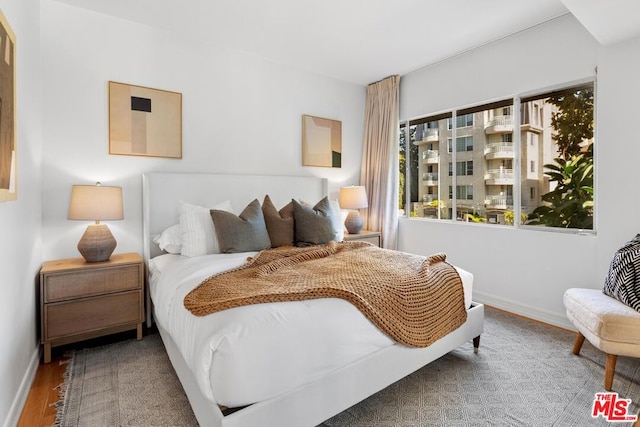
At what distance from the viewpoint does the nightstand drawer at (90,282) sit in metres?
2.27

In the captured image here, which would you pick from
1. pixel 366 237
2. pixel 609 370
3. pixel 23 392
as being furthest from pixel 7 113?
pixel 609 370

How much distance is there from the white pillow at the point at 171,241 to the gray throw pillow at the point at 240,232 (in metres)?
0.34

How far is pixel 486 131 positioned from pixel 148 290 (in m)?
3.65

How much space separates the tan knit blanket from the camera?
62.9 inches

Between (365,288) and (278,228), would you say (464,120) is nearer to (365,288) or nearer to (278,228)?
(278,228)

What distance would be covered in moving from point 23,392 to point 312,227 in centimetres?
220

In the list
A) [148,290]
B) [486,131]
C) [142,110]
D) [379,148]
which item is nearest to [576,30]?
[486,131]

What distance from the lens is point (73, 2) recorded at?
2602mm

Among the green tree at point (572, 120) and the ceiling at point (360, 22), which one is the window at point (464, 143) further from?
the ceiling at point (360, 22)

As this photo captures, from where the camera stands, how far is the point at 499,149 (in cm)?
339

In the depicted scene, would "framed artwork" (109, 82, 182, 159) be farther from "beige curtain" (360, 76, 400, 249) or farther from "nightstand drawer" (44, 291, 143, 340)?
"beige curtain" (360, 76, 400, 249)

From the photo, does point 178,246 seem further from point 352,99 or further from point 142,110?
point 352,99

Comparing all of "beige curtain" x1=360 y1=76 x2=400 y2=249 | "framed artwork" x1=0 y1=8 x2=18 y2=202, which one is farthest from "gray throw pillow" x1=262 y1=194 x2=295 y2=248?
"framed artwork" x1=0 y1=8 x2=18 y2=202

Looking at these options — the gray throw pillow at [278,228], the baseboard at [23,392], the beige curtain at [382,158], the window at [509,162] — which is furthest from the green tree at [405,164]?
the baseboard at [23,392]
